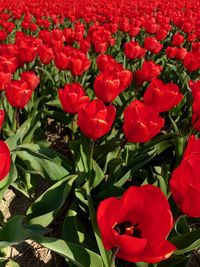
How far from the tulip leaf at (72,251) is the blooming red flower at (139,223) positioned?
0.24 metres

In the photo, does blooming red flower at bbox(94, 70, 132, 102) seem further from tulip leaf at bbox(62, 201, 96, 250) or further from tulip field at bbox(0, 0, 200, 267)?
tulip leaf at bbox(62, 201, 96, 250)

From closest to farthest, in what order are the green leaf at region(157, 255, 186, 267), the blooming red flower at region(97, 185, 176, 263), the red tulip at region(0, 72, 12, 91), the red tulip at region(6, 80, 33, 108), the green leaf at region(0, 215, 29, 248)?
the blooming red flower at region(97, 185, 176, 263)
the green leaf at region(0, 215, 29, 248)
the green leaf at region(157, 255, 186, 267)
the red tulip at region(6, 80, 33, 108)
the red tulip at region(0, 72, 12, 91)

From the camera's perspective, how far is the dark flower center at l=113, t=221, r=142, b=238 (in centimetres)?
132

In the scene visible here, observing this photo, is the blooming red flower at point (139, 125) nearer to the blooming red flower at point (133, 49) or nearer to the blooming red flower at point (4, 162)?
the blooming red flower at point (4, 162)

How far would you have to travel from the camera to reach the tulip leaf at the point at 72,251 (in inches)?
52.0

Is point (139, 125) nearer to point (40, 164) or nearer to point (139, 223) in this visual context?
point (139, 223)

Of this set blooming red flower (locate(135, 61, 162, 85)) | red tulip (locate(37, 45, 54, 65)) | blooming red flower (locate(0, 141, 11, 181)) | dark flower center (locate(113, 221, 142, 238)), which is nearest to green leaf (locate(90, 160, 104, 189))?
dark flower center (locate(113, 221, 142, 238))

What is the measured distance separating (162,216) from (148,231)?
0.43ft

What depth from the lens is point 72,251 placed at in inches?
57.4

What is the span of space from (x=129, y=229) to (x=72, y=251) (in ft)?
1.00

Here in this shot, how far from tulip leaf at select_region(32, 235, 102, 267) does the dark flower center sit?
22 centimetres

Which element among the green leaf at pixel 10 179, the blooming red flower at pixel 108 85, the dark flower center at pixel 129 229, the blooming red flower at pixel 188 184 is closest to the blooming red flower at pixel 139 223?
the dark flower center at pixel 129 229

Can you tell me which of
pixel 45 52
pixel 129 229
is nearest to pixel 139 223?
pixel 129 229

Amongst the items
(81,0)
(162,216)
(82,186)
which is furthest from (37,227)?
(81,0)
